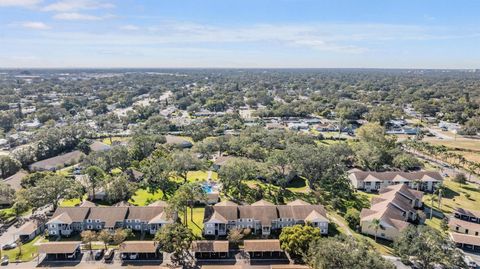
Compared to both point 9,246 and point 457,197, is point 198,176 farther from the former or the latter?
point 457,197

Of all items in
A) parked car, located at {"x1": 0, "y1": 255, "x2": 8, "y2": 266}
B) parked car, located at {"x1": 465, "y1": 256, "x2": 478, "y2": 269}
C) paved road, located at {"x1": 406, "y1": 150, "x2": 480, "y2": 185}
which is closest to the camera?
parked car, located at {"x1": 0, "y1": 255, "x2": 8, "y2": 266}

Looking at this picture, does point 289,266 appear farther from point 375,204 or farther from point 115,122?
point 115,122

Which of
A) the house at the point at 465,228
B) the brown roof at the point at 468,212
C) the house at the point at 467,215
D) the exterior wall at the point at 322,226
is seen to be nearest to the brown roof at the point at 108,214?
the exterior wall at the point at 322,226

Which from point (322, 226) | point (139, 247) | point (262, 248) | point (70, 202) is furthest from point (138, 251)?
point (322, 226)

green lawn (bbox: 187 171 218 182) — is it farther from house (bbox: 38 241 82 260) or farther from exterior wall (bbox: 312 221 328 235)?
house (bbox: 38 241 82 260)

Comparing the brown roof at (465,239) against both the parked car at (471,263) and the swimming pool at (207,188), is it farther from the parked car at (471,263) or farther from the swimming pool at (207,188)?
the swimming pool at (207,188)

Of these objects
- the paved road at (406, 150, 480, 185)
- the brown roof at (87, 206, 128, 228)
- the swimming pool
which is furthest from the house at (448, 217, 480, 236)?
the brown roof at (87, 206, 128, 228)

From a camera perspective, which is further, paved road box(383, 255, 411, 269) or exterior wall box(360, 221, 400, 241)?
exterior wall box(360, 221, 400, 241)
